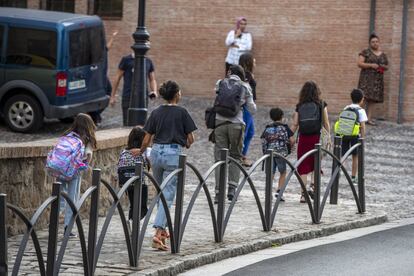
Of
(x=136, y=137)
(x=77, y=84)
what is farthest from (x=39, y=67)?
(x=136, y=137)

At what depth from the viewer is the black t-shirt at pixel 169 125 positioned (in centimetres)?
1324

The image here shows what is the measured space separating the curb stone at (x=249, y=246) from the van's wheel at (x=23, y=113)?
895cm

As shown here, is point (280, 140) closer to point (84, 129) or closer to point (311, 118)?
point (311, 118)

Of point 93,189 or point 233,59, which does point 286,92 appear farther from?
point 93,189

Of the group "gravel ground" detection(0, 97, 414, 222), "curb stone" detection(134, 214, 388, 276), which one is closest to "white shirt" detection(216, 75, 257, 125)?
"curb stone" detection(134, 214, 388, 276)

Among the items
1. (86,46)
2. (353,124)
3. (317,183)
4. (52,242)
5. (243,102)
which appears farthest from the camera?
(86,46)

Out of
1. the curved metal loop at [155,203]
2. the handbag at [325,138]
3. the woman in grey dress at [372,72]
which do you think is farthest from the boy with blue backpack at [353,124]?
the woman in grey dress at [372,72]

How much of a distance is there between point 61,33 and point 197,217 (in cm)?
875

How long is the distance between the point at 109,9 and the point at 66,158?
1854 centimetres

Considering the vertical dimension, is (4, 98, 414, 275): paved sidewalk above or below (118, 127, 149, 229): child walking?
below

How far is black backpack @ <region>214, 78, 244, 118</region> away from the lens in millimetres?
16109

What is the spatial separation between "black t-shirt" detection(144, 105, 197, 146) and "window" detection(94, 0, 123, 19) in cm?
1808

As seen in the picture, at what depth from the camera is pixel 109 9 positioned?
31297 mm

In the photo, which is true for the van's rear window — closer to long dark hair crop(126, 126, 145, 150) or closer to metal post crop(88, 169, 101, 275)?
long dark hair crop(126, 126, 145, 150)
